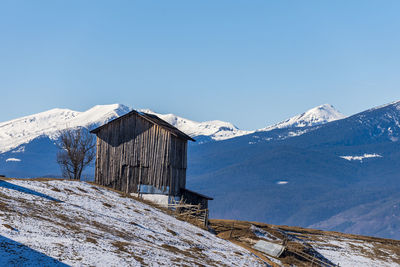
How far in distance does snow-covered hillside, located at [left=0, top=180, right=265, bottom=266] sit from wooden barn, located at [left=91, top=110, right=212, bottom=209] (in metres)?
10.1

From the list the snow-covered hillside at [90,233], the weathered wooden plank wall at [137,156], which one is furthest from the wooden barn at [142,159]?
the snow-covered hillside at [90,233]

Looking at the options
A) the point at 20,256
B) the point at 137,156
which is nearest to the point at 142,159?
the point at 137,156

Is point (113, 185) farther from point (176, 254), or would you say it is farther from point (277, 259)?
point (176, 254)

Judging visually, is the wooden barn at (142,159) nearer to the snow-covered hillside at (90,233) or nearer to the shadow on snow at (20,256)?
the snow-covered hillside at (90,233)

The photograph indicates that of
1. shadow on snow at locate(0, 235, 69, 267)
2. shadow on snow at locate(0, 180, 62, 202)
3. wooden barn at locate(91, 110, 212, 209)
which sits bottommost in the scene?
shadow on snow at locate(0, 235, 69, 267)

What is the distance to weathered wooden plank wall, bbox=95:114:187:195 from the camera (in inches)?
2511

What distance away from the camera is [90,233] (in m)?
32.1

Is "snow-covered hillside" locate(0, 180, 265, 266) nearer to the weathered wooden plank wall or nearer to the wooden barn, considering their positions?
the wooden barn

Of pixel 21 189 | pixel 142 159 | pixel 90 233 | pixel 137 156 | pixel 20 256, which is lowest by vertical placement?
pixel 20 256

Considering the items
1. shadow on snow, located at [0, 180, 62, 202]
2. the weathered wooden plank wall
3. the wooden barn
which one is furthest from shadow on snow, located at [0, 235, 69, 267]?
the weathered wooden plank wall

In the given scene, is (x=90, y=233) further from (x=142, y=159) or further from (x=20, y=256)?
(x=142, y=159)

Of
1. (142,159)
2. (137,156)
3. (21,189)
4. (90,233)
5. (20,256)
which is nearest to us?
(20,256)

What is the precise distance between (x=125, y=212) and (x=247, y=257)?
10409 millimetres

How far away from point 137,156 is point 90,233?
32.8 m
